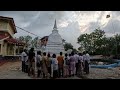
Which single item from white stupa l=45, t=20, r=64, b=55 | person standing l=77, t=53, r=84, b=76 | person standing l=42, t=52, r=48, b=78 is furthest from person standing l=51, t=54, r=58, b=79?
white stupa l=45, t=20, r=64, b=55

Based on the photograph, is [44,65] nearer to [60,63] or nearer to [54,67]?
[54,67]

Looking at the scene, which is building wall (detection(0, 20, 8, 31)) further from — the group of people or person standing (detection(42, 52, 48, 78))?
person standing (detection(42, 52, 48, 78))

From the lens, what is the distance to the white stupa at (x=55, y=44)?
20.1m

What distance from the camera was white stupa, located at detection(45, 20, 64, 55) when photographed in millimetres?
20078

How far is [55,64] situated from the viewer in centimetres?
1166

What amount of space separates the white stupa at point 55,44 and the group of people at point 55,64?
5.86 m

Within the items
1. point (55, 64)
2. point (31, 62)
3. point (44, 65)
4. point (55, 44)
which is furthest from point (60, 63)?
point (55, 44)

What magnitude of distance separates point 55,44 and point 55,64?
29.1 ft

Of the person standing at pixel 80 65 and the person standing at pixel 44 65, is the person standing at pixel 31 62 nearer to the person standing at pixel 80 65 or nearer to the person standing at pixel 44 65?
the person standing at pixel 44 65
